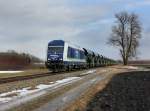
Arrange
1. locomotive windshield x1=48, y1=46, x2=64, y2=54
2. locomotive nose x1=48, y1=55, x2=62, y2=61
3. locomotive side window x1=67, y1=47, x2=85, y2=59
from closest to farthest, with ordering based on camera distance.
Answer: locomotive nose x1=48, y1=55, x2=62, y2=61 → locomotive windshield x1=48, y1=46, x2=64, y2=54 → locomotive side window x1=67, y1=47, x2=85, y2=59

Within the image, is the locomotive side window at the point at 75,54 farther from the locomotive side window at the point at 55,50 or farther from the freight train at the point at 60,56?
the locomotive side window at the point at 55,50

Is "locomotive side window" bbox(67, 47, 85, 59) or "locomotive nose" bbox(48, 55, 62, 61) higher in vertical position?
"locomotive side window" bbox(67, 47, 85, 59)

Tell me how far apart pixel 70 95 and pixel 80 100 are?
2899 mm

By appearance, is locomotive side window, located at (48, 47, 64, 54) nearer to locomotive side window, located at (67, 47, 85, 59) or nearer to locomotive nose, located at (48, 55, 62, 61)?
locomotive nose, located at (48, 55, 62, 61)

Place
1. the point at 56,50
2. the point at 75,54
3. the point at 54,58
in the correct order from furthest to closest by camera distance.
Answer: the point at 75,54 < the point at 56,50 < the point at 54,58

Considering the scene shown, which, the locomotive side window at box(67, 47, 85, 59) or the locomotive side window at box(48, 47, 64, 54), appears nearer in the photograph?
the locomotive side window at box(48, 47, 64, 54)

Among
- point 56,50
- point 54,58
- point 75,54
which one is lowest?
point 54,58

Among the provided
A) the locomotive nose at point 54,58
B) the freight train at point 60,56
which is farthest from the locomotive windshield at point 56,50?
the locomotive nose at point 54,58

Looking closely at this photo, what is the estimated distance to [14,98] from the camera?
22.0 meters

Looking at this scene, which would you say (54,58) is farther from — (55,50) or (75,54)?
(75,54)

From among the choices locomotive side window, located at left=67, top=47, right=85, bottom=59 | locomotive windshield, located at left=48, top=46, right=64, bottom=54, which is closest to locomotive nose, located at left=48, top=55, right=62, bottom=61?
locomotive windshield, located at left=48, top=46, right=64, bottom=54

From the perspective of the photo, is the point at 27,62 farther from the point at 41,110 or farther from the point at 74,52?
the point at 41,110

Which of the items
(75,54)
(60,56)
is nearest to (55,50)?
(60,56)

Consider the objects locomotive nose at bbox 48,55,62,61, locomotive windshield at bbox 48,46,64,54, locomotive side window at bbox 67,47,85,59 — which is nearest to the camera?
locomotive nose at bbox 48,55,62,61
